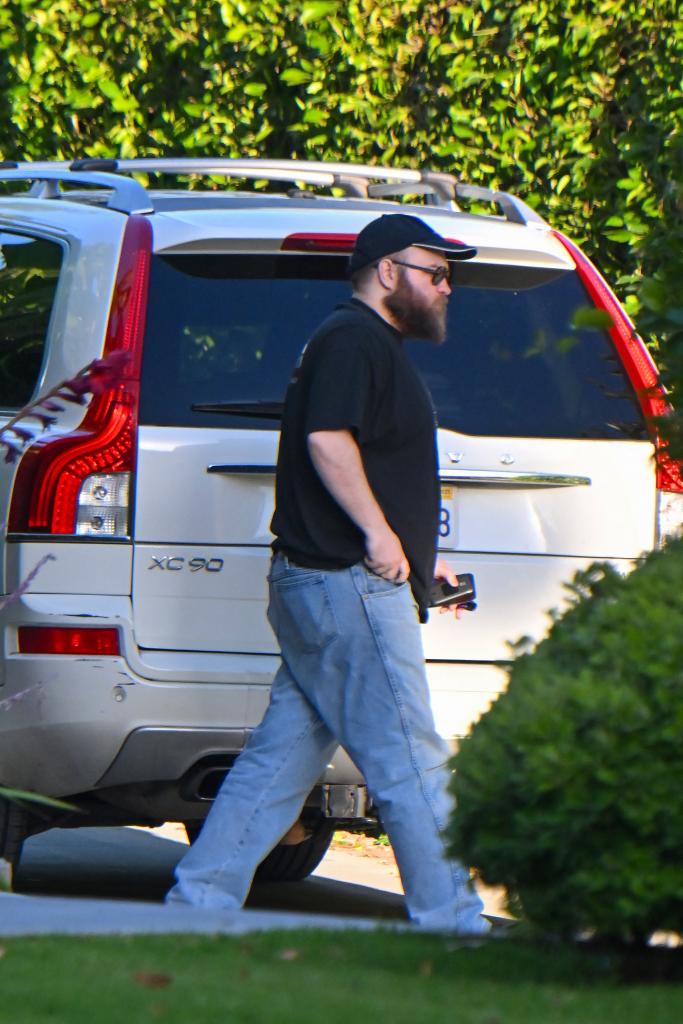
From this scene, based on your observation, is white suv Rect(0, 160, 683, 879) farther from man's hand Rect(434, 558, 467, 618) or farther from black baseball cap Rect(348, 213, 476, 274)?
black baseball cap Rect(348, 213, 476, 274)

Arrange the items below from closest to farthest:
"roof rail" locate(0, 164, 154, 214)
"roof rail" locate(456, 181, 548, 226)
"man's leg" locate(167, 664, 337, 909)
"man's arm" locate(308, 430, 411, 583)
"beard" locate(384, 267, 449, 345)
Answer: "man's arm" locate(308, 430, 411, 583) → "man's leg" locate(167, 664, 337, 909) → "beard" locate(384, 267, 449, 345) → "roof rail" locate(0, 164, 154, 214) → "roof rail" locate(456, 181, 548, 226)

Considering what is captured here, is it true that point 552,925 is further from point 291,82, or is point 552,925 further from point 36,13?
point 36,13

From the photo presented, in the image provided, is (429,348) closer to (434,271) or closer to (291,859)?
(434,271)

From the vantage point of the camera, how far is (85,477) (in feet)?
16.0

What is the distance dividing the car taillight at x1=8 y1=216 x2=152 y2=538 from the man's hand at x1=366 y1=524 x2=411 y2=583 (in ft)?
2.33

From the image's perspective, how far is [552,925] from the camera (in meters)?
3.21

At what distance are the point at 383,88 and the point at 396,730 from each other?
15.1 feet

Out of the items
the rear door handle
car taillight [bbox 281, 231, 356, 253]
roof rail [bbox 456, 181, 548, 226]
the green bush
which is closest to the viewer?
the green bush

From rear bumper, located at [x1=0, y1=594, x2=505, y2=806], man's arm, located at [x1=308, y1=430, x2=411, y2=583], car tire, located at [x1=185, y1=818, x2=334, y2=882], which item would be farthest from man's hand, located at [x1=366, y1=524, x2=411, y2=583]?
car tire, located at [x1=185, y1=818, x2=334, y2=882]

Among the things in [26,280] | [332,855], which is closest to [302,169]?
A: [26,280]

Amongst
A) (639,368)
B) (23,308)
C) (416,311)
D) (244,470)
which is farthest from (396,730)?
(23,308)

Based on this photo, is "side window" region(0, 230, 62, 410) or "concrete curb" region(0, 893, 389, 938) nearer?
"concrete curb" region(0, 893, 389, 938)

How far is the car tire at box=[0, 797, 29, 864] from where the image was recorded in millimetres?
5180

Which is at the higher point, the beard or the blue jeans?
the beard
